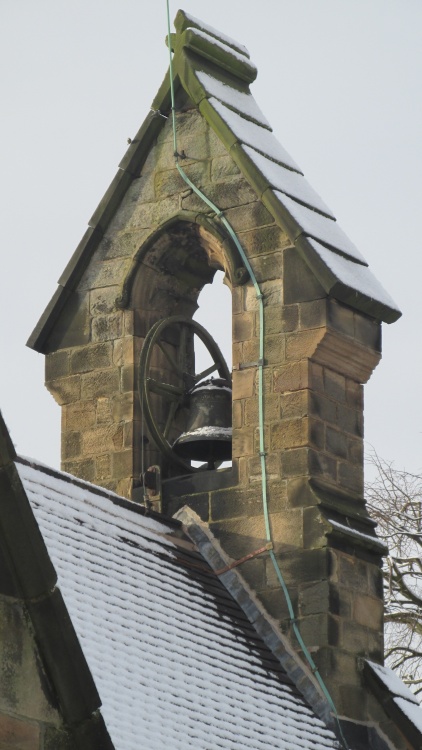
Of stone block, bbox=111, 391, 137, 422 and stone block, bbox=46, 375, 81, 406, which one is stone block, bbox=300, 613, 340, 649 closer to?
stone block, bbox=111, 391, 137, 422

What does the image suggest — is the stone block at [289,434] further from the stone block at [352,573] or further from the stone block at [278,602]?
the stone block at [278,602]

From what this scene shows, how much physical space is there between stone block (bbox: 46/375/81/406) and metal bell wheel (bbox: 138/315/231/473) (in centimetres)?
55

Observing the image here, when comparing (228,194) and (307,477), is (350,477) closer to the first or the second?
(307,477)

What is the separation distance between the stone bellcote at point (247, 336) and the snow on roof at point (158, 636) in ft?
1.63

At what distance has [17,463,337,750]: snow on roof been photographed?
11875mm

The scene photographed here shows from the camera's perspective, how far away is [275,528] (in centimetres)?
1484

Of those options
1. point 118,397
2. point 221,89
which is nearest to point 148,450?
point 118,397

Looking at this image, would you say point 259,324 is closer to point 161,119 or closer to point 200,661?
point 161,119

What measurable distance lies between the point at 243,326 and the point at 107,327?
117cm

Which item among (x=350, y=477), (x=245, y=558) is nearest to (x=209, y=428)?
(x=350, y=477)

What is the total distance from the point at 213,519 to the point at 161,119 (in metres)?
3.03

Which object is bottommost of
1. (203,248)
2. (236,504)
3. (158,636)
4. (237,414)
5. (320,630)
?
(158,636)

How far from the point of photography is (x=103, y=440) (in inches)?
628

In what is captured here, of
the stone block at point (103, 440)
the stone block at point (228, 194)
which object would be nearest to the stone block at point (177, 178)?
the stone block at point (228, 194)
